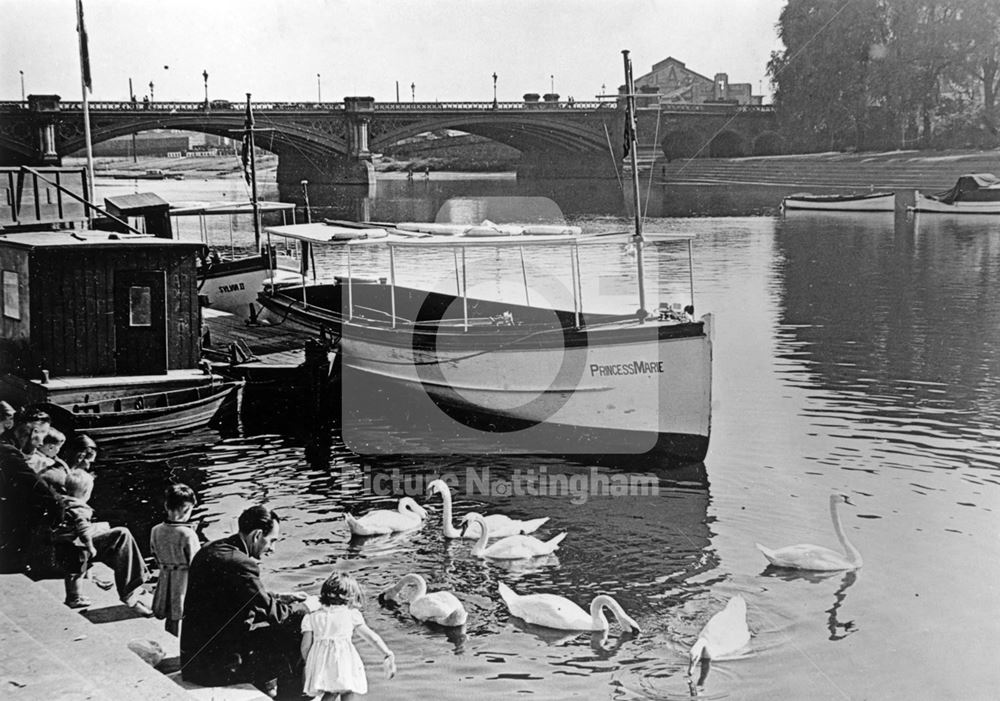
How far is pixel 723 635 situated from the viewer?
11516 millimetres

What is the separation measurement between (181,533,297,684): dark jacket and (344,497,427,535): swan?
614 cm

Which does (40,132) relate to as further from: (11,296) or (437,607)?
(437,607)

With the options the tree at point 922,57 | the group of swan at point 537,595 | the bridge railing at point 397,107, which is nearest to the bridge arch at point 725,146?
the bridge railing at point 397,107

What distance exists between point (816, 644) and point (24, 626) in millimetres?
7686

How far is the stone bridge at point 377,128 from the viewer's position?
82375 millimetres

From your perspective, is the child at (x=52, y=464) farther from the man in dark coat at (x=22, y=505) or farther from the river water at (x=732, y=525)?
the river water at (x=732, y=525)

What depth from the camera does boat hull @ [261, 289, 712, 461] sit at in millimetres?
19031

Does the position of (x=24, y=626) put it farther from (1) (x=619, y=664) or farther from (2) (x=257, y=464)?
(2) (x=257, y=464)

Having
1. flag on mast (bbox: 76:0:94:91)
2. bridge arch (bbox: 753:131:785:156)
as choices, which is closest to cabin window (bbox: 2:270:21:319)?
flag on mast (bbox: 76:0:94:91)

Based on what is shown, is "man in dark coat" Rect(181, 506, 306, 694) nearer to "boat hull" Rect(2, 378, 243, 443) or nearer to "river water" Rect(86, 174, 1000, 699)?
"river water" Rect(86, 174, 1000, 699)

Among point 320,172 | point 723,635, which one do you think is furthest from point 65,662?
point 320,172

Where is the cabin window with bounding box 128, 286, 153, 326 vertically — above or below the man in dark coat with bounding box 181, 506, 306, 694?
above

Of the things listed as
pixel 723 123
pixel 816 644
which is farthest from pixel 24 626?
pixel 723 123

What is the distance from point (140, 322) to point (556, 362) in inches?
308
